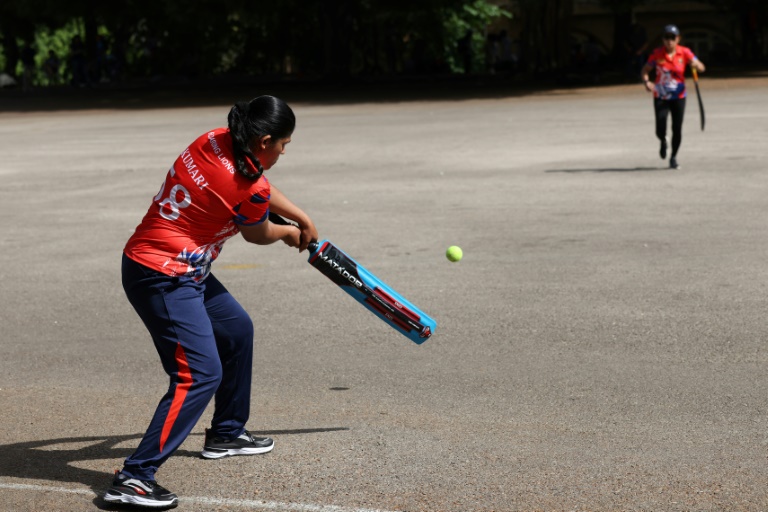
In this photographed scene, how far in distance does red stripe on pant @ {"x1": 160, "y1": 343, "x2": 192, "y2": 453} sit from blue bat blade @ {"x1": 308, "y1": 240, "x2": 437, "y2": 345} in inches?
32.9

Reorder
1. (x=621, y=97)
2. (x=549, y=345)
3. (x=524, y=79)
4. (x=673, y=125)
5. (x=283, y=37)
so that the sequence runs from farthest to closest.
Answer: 1. (x=283, y=37)
2. (x=524, y=79)
3. (x=621, y=97)
4. (x=673, y=125)
5. (x=549, y=345)

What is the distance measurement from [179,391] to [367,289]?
3.70 feet

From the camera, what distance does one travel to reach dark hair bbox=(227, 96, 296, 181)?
5.16 m

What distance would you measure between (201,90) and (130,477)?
4066 centimetres

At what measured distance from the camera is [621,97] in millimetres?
33594

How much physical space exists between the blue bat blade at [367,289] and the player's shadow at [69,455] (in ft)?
2.19

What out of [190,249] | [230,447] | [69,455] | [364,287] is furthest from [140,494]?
[364,287]

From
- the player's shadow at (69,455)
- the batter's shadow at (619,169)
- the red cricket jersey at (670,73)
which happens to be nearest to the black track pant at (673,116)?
the red cricket jersey at (670,73)

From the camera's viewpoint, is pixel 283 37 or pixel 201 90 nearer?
Result: pixel 201 90

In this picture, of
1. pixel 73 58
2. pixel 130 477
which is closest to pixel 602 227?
pixel 130 477

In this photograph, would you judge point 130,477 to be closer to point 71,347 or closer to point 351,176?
point 71,347

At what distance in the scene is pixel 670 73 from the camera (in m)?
17.2

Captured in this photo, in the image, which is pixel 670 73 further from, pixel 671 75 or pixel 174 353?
pixel 174 353

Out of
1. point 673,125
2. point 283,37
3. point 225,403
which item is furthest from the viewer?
point 283,37
